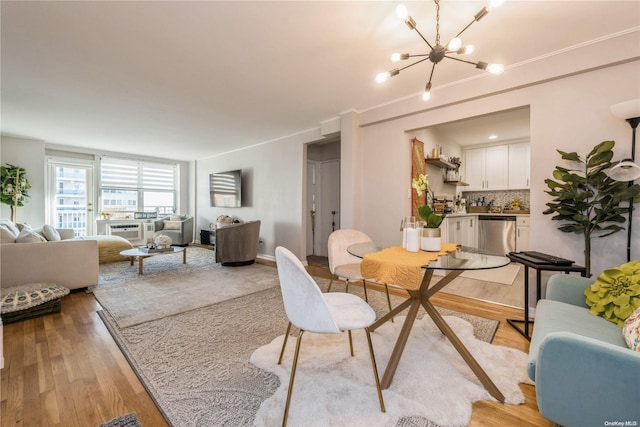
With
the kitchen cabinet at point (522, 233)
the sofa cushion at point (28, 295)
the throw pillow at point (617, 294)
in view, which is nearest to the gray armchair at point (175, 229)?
the sofa cushion at point (28, 295)

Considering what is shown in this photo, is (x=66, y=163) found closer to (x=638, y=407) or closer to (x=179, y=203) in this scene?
(x=179, y=203)

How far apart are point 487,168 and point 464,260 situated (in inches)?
197

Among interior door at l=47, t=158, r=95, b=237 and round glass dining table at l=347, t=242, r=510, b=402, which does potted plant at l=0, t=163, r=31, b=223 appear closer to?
interior door at l=47, t=158, r=95, b=237

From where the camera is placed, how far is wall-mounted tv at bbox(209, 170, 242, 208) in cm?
607

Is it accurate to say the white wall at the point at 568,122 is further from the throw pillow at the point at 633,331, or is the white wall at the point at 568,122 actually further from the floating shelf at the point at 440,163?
the throw pillow at the point at 633,331

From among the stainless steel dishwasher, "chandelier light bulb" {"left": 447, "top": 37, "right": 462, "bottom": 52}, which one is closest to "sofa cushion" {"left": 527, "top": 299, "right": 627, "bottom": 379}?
"chandelier light bulb" {"left": 447, "top": 37, "right": 462, "bottom": 52}

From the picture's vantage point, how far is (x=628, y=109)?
1.93 meters

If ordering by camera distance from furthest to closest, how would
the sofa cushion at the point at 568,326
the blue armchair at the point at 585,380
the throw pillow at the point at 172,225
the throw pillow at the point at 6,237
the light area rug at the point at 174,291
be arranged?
the throw pillow at the point at 172,225 → the throw pillow at the point at 6,237 → the light area rug at the point at 174,291 → the sofa cushion at the point at 568,326 → the blue armchair at the point at 585,380

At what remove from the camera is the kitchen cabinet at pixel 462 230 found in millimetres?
4410

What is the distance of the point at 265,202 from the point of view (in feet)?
18.5

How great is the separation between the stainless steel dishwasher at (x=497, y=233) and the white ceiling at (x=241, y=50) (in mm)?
3535

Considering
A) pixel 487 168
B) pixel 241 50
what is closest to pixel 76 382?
pixel 241 50

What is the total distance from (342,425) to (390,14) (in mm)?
2567

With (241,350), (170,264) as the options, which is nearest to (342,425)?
(241,350)
